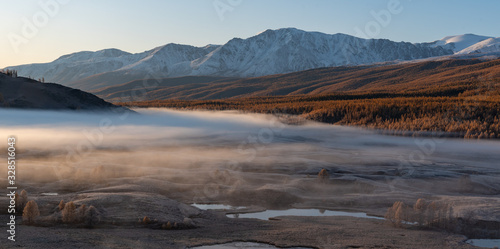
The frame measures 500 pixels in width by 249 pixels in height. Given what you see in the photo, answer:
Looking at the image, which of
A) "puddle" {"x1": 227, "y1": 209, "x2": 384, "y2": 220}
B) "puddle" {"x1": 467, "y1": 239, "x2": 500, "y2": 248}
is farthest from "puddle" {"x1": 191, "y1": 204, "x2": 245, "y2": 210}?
"puddle" {"x1": 467, "y1": 239, "x2": 500, "y2": 248}

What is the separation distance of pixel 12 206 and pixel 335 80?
169991 mm

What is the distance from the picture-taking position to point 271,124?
156 ft

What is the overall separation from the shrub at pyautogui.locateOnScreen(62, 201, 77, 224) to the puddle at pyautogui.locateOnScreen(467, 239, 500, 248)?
984 centimetres

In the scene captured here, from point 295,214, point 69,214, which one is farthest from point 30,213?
point 295,214

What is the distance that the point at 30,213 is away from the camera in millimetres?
12031

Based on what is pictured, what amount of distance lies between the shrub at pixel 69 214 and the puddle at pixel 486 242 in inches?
387

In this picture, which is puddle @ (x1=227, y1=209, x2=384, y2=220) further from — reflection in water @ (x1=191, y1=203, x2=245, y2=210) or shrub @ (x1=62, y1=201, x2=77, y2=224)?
shrub @ (x1=62, y1=201, x2=77, y2=224)

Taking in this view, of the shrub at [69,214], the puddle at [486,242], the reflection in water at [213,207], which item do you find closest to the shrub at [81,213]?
the shrub at [69,214]

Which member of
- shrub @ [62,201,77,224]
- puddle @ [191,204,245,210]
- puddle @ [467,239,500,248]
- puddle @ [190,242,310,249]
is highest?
shrub @ [62,201,77,224]

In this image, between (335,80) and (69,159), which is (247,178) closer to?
(69,159)

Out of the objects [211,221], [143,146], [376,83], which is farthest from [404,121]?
[376,83]

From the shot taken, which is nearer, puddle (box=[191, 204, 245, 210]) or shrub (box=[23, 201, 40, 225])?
shrub (box=[23, 201, 40, 225])

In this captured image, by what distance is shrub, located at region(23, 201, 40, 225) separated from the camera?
39.2 ft

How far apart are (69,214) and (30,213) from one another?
952 millimetres
